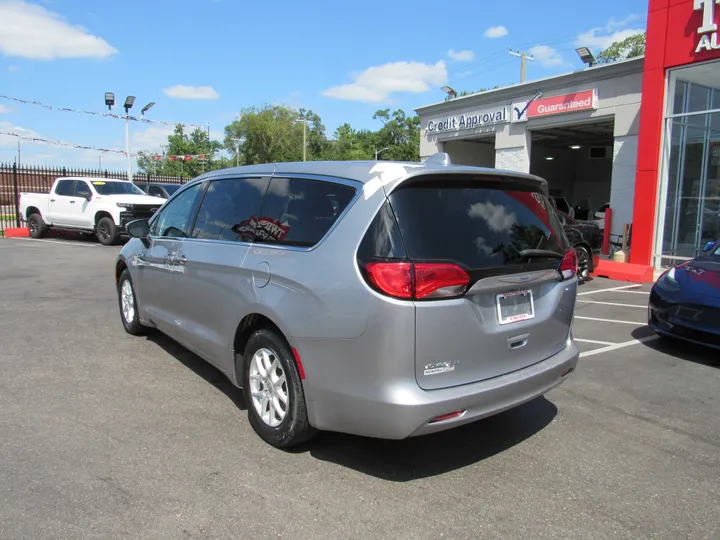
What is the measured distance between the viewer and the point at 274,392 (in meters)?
3.46

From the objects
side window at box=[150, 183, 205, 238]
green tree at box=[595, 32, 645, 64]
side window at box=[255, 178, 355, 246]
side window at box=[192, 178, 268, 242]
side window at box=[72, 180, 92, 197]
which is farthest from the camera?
green tree at box=[595, 32, 645, 64]

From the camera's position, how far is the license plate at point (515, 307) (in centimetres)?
310

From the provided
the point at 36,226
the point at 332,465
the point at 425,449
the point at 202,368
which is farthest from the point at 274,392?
the point at 36,226

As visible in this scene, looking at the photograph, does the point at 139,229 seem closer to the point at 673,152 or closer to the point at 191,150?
the point at 673,152

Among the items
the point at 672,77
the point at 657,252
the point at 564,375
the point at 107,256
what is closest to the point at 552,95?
the point at 672,77

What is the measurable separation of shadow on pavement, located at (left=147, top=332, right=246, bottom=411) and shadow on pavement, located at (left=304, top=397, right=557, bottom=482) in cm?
97

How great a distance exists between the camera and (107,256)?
13227mm

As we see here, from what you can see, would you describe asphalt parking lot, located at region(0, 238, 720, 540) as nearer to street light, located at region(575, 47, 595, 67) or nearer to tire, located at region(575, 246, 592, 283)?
tire, located at region(575, 246, 592, 283)

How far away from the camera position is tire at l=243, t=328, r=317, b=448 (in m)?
3.25

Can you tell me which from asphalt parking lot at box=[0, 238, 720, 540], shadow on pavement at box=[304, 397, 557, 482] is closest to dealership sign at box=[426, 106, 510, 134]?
asphalt parking lot at box=[0, 238, 720, 540]

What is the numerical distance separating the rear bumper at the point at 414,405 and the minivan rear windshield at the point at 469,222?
688 millimetres

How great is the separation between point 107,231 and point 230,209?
12706 mm

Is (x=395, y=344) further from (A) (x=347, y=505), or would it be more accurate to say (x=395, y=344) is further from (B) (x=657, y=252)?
(B) (x=657, y=252)

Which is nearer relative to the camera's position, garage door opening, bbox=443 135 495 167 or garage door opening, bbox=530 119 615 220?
garage door opening, bbox=443 135 495 167
